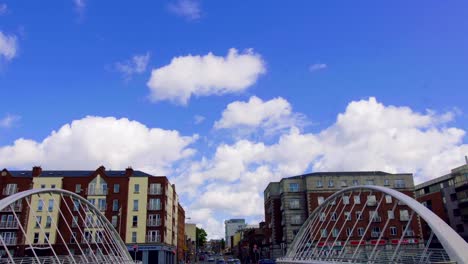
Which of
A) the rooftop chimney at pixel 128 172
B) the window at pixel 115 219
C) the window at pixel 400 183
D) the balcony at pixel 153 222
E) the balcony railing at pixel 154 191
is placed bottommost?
the balcony at pixel 153 222

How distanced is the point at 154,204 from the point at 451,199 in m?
60.3

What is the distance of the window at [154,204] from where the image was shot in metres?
75.4

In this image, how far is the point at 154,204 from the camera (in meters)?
75.8

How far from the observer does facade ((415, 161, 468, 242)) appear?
260 ft

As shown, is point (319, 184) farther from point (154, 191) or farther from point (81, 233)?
point (81, 233)

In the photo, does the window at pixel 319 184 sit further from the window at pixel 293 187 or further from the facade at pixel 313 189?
the window at pixel 293 187

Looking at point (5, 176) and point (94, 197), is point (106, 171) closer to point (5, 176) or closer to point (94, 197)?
point (94, 197)

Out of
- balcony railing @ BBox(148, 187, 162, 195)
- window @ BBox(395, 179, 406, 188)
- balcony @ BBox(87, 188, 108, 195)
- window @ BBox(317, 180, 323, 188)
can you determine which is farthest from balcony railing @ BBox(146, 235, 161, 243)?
window @ BBox(395, 179, 406, 188)

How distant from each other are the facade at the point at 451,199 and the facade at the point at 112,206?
182ft

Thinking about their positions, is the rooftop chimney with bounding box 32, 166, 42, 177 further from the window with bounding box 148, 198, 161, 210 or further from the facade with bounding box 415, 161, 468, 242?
the facade with bounding box 415, 161, 468, 242

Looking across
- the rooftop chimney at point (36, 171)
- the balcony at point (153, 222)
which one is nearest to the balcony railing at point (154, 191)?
the balcony at point (153, 222)

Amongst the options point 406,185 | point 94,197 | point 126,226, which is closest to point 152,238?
point 126,226

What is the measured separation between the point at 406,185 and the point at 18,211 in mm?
72204

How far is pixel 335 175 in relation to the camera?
270 ft
